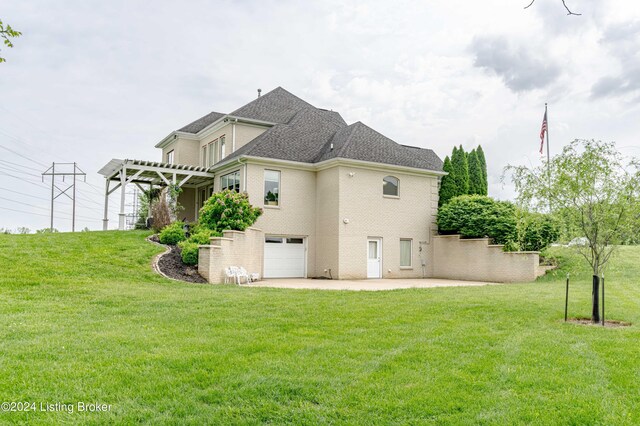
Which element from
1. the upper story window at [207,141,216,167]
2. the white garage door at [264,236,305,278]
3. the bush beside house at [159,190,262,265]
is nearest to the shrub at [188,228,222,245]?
the bush beside house at [159,190,262,265]

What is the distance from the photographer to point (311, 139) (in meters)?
23.0

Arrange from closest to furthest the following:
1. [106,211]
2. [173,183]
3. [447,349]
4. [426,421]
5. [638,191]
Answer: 1. [426,421]
2. [447,349]
3. [638,191]
4. [173,183]
5. [106,211]

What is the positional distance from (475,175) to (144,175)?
60.4 ft

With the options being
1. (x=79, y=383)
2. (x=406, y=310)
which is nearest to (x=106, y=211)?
(x=406, y=310)

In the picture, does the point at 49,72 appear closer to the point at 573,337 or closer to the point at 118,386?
the point at 118,386

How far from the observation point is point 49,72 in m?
21.5

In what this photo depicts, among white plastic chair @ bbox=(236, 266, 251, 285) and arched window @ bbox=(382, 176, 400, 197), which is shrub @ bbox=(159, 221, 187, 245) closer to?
white plastic chair @ bbox=(236, 266, 251, 285)

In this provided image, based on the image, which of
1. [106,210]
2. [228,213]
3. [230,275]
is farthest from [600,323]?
[106,210]

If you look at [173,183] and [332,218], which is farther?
[173,183]

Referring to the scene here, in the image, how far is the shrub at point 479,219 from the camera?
2072 centimetres

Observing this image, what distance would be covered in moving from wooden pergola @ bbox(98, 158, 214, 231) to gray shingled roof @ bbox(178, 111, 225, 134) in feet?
10.9

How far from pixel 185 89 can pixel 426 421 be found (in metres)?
21.7

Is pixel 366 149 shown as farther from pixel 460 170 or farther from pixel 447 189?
pixel 460 170

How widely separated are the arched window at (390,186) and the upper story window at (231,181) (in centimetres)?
641
